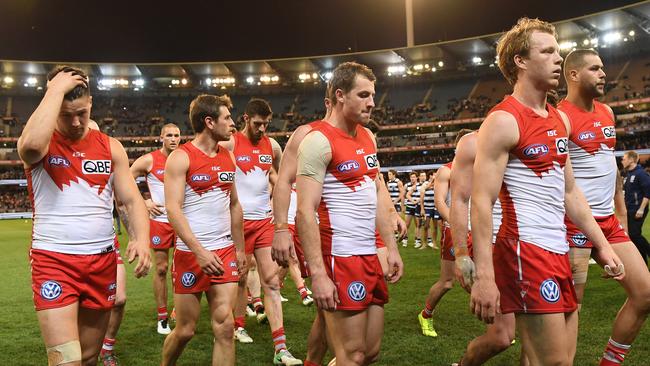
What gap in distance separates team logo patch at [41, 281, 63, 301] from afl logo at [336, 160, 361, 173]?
6.25 feet

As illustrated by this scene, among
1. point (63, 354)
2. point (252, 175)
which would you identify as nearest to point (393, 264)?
point (63, 354)

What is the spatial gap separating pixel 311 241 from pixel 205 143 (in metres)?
2.08

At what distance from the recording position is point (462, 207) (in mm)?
3494

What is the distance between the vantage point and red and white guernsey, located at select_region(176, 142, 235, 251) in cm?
519

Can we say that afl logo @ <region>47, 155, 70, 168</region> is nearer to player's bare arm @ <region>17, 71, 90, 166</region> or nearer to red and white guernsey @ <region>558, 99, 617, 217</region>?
player's bare arm @ <region>17, 71, 90, 166</region>

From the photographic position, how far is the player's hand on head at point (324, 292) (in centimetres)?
358

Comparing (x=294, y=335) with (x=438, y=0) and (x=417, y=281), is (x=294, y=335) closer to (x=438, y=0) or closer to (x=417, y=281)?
(x=417, y=281)

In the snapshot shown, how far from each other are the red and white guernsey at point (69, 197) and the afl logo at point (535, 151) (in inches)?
106

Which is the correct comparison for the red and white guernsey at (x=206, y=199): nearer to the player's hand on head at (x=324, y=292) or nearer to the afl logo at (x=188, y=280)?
the afl logo at (x=188, y=280)

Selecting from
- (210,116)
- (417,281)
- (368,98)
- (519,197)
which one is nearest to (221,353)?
(210,116)

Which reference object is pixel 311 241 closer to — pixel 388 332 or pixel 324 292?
pixel 324 292

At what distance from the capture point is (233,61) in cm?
5572

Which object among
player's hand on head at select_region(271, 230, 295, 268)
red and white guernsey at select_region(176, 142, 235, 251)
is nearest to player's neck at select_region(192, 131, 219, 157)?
red and white guernsey at select_region(176, 142, 235, 251)

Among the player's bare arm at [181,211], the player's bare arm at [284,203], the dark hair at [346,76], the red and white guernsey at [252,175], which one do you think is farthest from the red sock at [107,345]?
the dark hair at [346,76]
